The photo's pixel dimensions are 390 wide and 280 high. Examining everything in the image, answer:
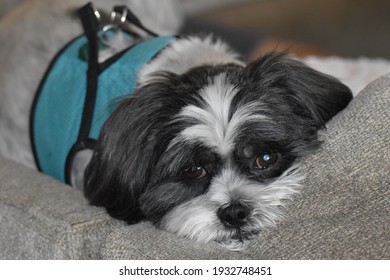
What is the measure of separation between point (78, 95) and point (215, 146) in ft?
2.92

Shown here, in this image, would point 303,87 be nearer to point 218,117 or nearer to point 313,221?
point 218,117

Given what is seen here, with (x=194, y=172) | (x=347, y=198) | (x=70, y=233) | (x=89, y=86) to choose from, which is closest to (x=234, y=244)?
(x=194, y=172)

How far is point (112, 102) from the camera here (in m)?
2.73

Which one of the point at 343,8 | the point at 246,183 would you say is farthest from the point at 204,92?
the point at 343,8

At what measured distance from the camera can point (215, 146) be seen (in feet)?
7.62

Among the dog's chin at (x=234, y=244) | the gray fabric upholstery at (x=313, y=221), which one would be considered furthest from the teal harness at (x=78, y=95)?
the dog's chin at (x=234, y=244)

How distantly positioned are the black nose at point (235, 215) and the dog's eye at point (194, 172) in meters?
0.16

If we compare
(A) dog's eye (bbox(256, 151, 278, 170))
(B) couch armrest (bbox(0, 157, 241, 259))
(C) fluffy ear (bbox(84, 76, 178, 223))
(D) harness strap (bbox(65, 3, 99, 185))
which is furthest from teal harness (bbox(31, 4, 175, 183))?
A: (A) dog's eye (bbox(256, 151, 278, 170))

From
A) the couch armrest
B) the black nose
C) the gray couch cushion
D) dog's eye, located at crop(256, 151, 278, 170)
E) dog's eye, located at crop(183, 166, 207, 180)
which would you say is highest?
the gray couch cushion

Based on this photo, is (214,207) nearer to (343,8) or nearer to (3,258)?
(3,258)

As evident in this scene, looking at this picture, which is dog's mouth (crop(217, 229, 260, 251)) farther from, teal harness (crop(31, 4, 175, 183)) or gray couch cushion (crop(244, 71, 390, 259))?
teal harness (crop(31, 4, 175, 183))

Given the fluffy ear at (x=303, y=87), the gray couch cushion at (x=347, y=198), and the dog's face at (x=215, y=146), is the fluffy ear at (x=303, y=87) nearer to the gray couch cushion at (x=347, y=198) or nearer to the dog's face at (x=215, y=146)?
the dog's face at (x=215, y=146)

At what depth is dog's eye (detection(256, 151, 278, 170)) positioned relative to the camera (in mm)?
2377

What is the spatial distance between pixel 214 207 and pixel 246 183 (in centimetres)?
14
